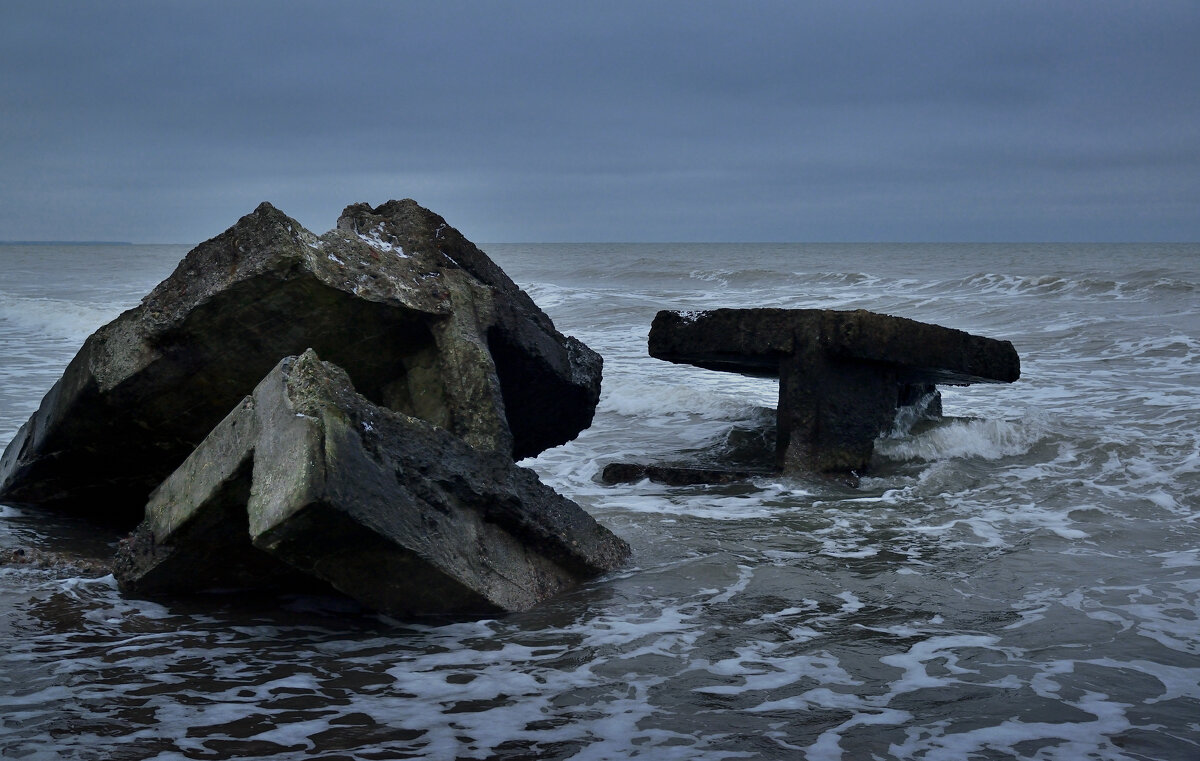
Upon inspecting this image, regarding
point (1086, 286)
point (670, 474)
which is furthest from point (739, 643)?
point (1086, 286)

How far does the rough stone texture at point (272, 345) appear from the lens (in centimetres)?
422

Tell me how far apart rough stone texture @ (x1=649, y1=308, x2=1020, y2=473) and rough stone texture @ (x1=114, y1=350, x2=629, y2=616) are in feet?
7.45

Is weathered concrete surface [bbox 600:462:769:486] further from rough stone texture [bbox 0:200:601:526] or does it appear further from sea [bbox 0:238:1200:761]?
rough stone texture [bbox 0:200:601:526]

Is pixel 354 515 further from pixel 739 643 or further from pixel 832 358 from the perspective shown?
pixel 832 358

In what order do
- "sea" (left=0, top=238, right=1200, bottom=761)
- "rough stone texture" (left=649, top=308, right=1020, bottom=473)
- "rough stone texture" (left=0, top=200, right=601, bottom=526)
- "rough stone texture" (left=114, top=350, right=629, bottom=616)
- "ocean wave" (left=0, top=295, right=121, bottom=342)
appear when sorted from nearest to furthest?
1. "sea" (left=0, top=238, right=1200, bottom=761)
2. "rough stone texture" (left=114, top=350, right=629, bottom=616)
3. "rough stone texture" (left=0, top=200, right=601, bottom=526)
4. "rough stone texture" (left=649, top=308, right=1020, bottom=473)
5. "ocean wave" (left=0, top=295, right=121, bottom=342)

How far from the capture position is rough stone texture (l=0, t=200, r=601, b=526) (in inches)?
166

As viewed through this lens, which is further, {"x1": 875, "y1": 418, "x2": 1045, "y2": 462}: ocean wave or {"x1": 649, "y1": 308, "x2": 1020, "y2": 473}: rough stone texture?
{"x1": 875, "y1": 418, "x2": 1045, "y2": 462}: ocean wave

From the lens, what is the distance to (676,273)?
3522cm

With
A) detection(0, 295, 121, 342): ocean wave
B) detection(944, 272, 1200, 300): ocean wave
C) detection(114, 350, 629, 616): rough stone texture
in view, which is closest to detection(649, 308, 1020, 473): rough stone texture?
detection(114, 350, 629, 616): rough stone texture

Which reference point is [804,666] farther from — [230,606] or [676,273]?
[676,273]

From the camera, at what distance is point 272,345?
4355mm

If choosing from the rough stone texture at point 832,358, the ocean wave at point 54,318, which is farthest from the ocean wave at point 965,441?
the ocean wave at point 54,318

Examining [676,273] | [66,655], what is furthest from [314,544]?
[676,273]

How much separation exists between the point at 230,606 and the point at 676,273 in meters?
31.9
